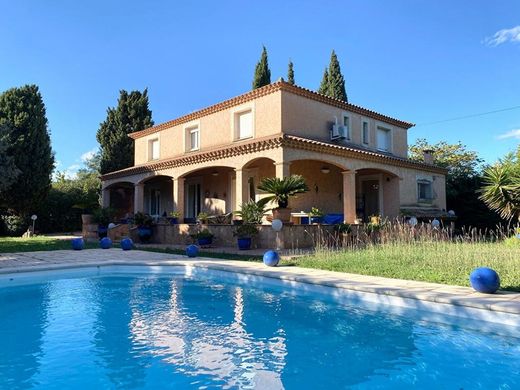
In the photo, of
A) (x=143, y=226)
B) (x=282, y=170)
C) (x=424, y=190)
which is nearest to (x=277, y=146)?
(x=282, y=170)

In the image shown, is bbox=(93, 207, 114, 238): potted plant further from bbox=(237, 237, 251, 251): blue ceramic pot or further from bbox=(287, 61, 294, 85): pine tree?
bbox=(287, 61, 294, 85): pine tree

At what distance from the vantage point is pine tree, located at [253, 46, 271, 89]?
33.9 m

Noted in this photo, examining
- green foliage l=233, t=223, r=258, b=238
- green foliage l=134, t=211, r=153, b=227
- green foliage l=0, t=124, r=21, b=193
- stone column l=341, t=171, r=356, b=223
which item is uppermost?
green foliage l=0, t=124, r=21, b=193

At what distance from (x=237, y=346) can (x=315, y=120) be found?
14742 millimetres

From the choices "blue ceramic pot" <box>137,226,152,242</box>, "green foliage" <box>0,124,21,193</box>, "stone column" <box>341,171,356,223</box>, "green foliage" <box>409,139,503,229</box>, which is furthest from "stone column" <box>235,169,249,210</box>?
"green foliage" <box>409,139,503,229</box>

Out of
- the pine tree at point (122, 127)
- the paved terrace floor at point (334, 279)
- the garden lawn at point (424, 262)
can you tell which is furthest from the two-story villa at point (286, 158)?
the pine tree at point (122, 127)

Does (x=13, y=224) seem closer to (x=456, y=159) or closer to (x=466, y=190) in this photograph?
(x=466, y=190)

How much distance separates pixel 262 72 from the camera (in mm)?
33875

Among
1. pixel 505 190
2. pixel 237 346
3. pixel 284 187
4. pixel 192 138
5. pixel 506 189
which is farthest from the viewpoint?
pixel 192 138

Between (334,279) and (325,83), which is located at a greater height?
(325,83)

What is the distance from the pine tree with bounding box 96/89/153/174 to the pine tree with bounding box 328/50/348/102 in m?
17.0

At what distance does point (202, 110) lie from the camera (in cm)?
2073

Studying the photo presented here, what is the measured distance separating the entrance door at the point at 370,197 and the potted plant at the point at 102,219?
14.5m

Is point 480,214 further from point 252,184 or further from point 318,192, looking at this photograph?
point 252,184
